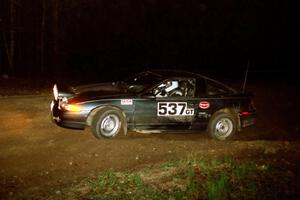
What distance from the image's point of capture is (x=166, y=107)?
28.3ft

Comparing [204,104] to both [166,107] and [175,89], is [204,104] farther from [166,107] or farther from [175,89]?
[166,107]

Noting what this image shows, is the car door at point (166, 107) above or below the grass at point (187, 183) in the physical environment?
above

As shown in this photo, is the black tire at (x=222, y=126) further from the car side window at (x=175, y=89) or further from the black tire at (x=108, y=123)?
the black tire at (x=108, y=123)

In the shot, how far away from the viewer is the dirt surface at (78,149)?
242 inches

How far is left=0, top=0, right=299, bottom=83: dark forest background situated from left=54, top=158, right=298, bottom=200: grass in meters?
18.2

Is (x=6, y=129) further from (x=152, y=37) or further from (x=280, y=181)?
(x=152, y=37)

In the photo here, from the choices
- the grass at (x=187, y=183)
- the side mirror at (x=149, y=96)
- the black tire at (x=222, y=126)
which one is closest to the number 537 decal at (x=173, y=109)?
the side mirror at (x=149, y=96)

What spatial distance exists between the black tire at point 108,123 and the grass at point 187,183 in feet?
6.32

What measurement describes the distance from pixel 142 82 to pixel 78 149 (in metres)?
2.51

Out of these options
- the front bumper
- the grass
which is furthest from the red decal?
the front bumper

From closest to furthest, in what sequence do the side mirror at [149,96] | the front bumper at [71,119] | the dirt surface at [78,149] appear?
the dirt surface at [78,149] → the front bumper at [71,119] → the side mirror at [149,96]

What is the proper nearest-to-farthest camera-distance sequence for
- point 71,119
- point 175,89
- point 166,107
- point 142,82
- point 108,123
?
point 71,119
point 108,123
point 166,107
point 175,89
point 142,82

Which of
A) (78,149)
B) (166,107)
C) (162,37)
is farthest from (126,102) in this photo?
(162,37)

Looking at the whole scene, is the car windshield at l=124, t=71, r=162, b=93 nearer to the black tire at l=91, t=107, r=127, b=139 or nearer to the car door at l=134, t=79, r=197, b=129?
the car door at l=134, t=79, r=197, b=129
